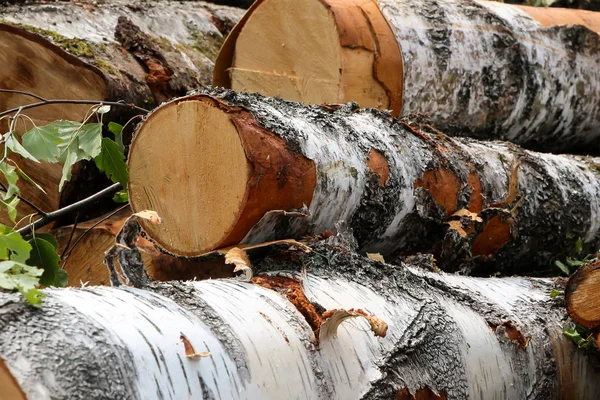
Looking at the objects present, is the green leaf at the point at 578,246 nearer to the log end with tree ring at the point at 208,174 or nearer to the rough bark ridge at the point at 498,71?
the rough bark ridge at the point at 498,71

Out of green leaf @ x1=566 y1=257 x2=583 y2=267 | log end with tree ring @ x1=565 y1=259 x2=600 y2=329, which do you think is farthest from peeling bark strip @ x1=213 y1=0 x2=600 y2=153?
log end with tree ring @ x1=565 y1=259 x2=600 y2=329

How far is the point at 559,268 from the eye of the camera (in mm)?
2996

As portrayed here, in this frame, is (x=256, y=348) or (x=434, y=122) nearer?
(x=256, y=348)

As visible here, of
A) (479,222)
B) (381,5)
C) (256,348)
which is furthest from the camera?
(381,5)

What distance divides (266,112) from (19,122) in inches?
44.6

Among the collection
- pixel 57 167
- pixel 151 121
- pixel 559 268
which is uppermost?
pixel 151 121

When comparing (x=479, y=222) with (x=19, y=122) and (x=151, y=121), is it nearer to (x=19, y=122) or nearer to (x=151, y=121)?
(x=151, y=121)

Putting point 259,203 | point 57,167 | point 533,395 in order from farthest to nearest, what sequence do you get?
1. point 57,167
2. point 533,395
3. point 259,203

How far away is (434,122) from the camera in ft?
10.4

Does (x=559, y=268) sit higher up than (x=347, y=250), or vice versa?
(x=347, y=250)

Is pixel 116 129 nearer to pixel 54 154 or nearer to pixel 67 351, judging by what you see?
pixel 54 154

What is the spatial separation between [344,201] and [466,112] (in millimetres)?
1123

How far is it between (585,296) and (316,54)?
1229 mm

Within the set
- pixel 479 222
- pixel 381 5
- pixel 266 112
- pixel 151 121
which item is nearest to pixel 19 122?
pixel 151 121
